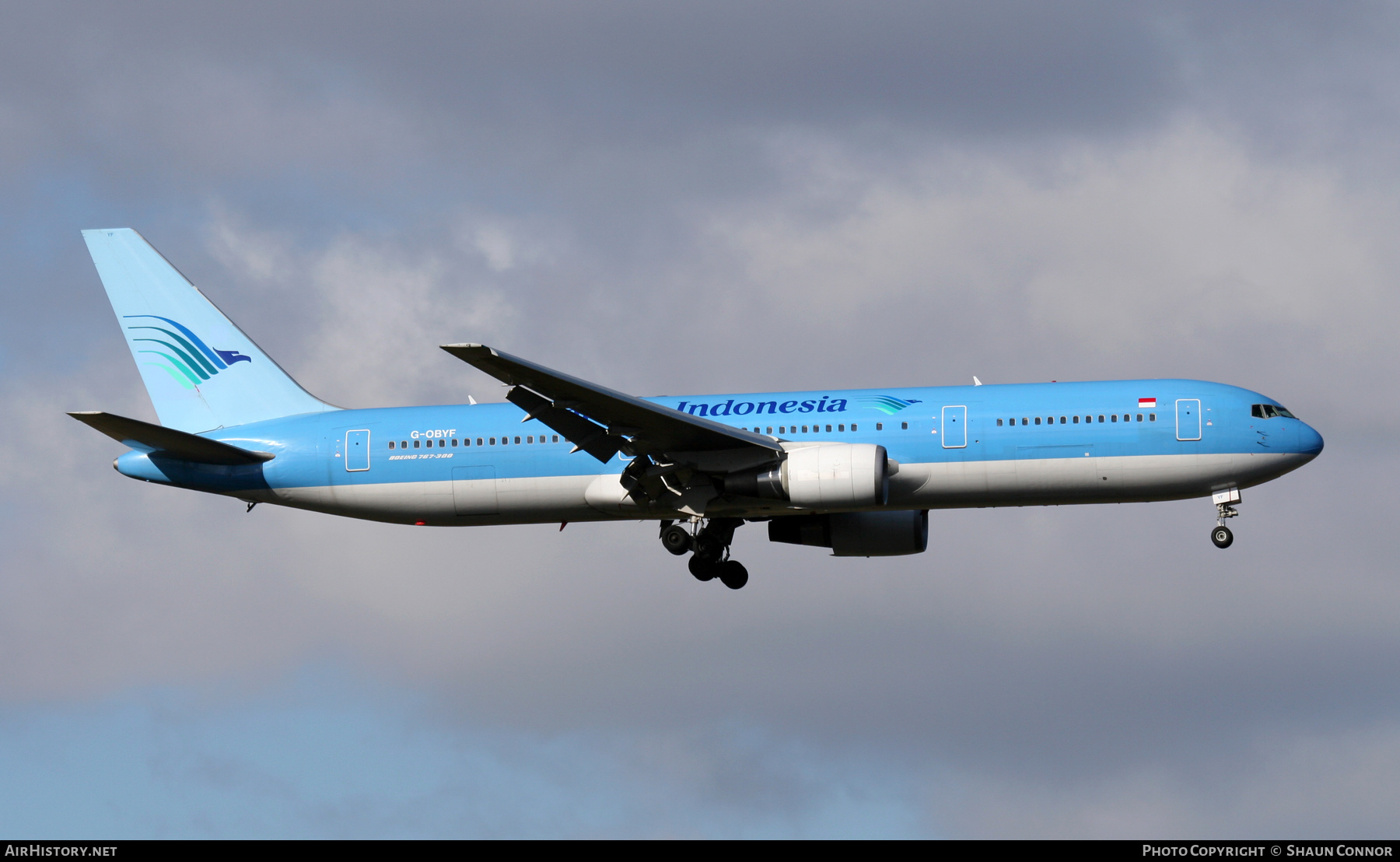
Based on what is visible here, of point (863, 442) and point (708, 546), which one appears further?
point (708, 546)

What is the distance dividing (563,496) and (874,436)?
8348 millimetres

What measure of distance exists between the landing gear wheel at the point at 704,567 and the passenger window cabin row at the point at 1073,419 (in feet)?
30.4

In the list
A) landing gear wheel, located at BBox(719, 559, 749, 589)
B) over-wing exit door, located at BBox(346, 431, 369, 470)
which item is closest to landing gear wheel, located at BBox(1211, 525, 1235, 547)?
landing gear wheel, located at BBox(719, 559, 749, 589)

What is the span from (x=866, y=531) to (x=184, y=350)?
20975 mm

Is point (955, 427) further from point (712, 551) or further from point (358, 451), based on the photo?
point (358, 451)

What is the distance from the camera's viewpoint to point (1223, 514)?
3781 centimetres

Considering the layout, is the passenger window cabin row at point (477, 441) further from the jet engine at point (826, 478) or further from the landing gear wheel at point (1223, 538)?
the landing gear wheel at point (1223, 538)

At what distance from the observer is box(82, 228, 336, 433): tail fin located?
143 feet

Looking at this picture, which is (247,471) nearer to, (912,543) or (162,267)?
(162,267)

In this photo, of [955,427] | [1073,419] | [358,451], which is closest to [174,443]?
[358,451]

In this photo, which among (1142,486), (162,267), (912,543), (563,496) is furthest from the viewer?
(162,267)

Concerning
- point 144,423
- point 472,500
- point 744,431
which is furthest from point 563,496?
point 144,423

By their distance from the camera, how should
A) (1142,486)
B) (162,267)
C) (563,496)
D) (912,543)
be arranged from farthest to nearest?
(162,267), (912,543), (563,496), (1142,486)

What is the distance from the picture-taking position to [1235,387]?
38.2 meters
